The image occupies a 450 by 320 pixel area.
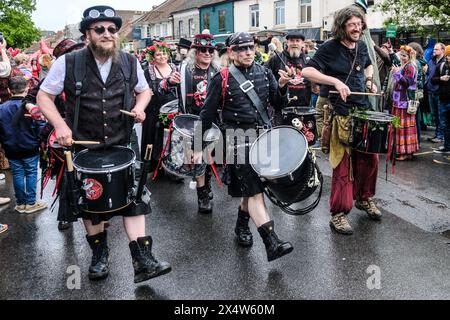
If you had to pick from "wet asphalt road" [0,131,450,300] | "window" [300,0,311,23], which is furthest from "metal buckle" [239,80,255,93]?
"window" [300,0,311,23]

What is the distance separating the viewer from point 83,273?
3797 mm

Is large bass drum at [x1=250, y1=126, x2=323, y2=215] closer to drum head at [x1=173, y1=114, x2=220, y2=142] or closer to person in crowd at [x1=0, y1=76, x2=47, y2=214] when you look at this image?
drum head at [x1=173, y1=114, x2=220, y2=142]

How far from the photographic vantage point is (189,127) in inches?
195

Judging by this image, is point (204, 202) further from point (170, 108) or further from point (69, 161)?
point (69, 161)

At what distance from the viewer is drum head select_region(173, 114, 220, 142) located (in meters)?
4.36

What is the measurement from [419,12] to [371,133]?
746 cm

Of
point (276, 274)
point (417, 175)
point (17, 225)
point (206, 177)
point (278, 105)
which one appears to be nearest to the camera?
point (276, 274)

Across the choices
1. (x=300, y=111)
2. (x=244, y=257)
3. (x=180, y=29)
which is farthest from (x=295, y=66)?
(x=180, y=29)

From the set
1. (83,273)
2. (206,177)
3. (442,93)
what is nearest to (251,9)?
(442,93)

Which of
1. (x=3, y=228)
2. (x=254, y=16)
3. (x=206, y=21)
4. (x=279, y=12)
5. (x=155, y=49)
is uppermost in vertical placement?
(x=206, y=21)

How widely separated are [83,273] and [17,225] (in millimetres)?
1739

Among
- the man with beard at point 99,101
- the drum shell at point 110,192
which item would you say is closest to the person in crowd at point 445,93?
the man with beard at point 99,101

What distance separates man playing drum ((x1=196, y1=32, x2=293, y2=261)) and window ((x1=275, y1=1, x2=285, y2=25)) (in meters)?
25.7
